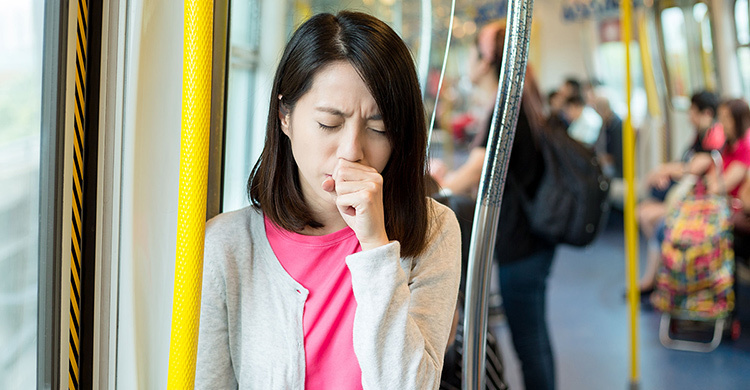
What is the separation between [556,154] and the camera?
2.36 m

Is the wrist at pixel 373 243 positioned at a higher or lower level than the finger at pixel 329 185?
lower

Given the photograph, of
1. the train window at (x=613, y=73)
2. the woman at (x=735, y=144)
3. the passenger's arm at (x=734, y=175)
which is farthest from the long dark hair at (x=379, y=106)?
the train window at (x=613, y=73)

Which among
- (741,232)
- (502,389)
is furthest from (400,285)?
(741,232)

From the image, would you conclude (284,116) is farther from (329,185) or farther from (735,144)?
(735,144)

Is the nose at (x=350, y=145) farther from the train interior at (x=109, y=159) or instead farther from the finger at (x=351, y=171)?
the train interior at (x=109, y=159)

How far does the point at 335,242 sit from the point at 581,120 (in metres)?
6.81

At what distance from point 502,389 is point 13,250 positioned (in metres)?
1.03

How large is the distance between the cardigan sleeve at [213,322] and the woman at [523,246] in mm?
1472

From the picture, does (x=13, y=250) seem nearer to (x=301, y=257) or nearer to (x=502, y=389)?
(x=301, y=257)

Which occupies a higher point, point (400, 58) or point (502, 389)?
point (400, 58)

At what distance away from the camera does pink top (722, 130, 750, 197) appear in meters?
4.22

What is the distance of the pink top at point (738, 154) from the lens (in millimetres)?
4219

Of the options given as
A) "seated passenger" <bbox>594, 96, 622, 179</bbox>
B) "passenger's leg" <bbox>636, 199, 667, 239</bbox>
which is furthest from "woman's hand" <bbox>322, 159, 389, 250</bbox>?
"seated passenger" <bbox>594, 96, 622, 179</bbox>

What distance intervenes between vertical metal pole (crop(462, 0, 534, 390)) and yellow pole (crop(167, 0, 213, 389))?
1.27ft
